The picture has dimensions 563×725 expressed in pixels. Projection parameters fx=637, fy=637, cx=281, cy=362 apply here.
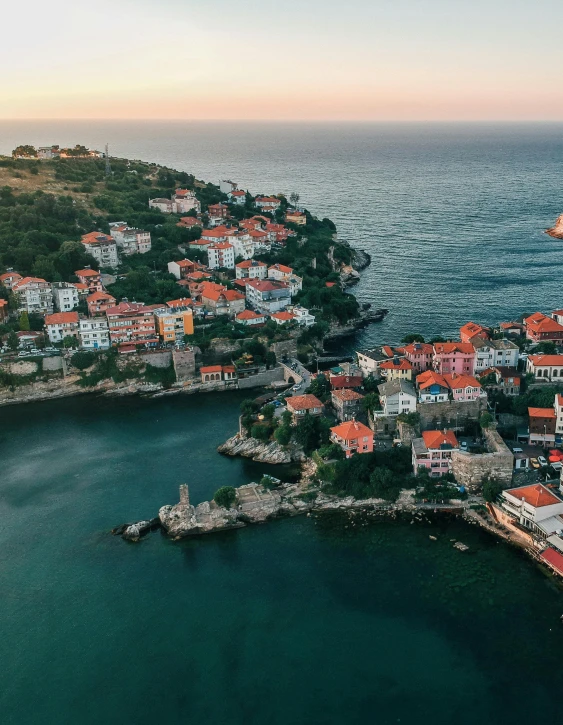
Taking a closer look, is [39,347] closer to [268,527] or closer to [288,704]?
[268,527]

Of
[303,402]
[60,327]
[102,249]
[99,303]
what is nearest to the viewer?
[303,402]

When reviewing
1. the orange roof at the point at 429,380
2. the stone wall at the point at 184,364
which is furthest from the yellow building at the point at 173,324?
the orange roof at the point at 429,380

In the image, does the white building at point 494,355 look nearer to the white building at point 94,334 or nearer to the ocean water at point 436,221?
the ocean water at point 436,221

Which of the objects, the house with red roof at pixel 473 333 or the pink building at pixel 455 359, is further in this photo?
the house with red roof at pixel 473 333

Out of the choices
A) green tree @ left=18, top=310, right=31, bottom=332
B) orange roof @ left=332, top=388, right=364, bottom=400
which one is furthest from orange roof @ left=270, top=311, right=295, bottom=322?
green tree @ left=18, top=310, right=31, bottom=332

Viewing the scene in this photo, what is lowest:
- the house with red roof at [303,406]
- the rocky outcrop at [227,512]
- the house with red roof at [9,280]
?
the rocky outcrop at [227,512]

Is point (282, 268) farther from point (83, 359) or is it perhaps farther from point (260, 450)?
point (260, 450)

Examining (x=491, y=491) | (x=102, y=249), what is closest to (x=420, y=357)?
(x=491, y=491)
